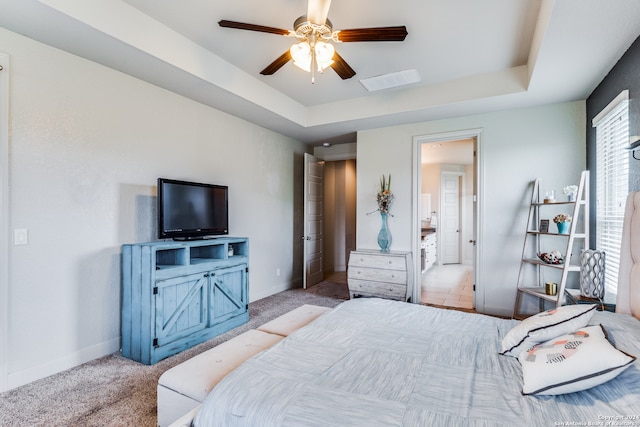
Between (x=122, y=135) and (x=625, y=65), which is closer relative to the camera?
(x=625, y=65)

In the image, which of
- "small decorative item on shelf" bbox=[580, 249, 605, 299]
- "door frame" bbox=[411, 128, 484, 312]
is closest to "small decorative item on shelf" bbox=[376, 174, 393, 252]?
"door frame" bbox=[411, 128, 484, 312]

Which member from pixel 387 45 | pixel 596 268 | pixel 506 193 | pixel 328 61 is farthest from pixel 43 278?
pixel 506 193

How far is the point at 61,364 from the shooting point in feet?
8.05

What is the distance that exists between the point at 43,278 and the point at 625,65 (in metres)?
4.69

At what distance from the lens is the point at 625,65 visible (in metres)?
2.38

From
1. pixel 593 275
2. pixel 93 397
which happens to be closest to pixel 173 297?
pixel 93 397

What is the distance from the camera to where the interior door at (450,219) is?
7.82 metres

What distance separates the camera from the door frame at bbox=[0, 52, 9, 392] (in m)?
→ 2.17

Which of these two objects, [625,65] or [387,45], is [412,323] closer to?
[387,45]

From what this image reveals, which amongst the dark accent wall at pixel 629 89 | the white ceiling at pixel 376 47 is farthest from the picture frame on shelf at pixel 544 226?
the white ceiling at pixel 376 47

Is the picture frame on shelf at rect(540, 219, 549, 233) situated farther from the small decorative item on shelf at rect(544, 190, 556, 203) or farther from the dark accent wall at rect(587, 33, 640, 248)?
the dark accent wall at rect(587, 33, 640, 248)

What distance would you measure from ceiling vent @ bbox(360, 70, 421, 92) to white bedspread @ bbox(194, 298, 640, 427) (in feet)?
8.72

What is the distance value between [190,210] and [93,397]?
65.7 inches

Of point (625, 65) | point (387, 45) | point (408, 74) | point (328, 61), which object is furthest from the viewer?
point (408, 74)
